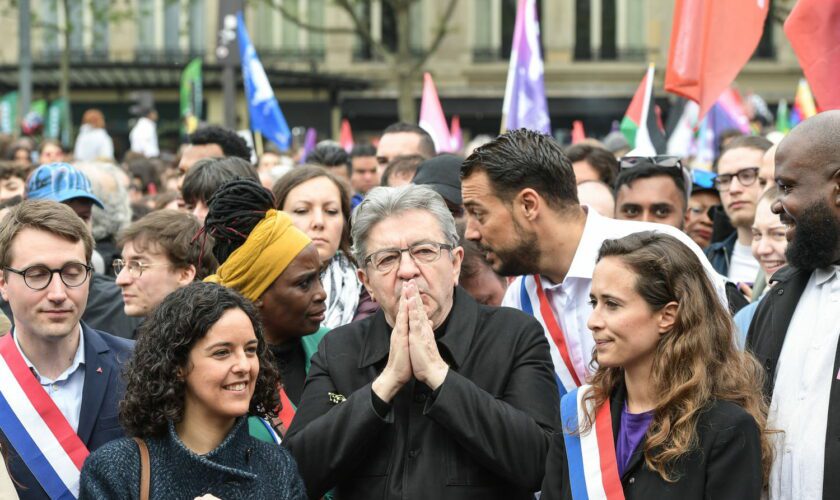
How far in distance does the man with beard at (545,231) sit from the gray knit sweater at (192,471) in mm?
1350

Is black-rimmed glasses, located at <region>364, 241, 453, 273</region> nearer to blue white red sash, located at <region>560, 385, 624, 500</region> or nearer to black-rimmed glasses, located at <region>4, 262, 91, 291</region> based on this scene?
blue white red sash, located at <region>560, 385, 624, 500</region>

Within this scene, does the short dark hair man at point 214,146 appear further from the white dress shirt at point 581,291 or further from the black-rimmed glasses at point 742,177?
the white dress shirt at point 581,291

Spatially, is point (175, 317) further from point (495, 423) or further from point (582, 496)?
point (582, 496)

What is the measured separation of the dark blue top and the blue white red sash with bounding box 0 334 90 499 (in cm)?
174

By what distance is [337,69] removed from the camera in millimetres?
36625

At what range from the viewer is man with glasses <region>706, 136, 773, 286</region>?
691cm

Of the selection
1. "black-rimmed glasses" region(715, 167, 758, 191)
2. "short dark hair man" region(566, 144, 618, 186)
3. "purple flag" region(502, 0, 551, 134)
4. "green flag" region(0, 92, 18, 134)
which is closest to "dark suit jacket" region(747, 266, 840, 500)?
"black-rimmed glasses" region(715, 167, 758, 191)

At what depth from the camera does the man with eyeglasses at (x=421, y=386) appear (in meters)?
3.71

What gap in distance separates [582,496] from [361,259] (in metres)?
1.09

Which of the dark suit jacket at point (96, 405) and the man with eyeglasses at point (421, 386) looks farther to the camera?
the dark suit jacket at point (96, 405)

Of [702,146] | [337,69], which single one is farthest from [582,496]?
[337,69]

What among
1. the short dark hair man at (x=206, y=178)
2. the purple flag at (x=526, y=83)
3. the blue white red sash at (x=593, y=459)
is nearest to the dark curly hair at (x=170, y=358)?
the blue white red sash at (x=593, y=459)

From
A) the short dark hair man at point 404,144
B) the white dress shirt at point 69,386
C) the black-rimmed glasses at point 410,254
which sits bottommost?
the white dress shirt at point 69,386

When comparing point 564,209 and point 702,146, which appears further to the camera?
point 702,146
